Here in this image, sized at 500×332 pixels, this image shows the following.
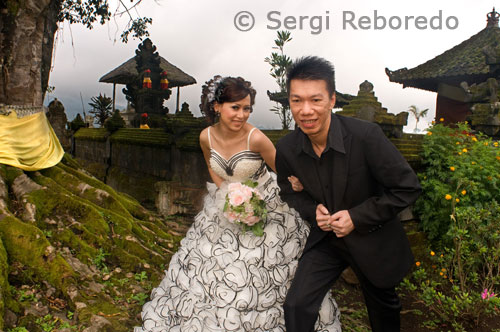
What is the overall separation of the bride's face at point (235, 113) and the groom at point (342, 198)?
0.89 metres

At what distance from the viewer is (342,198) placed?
9.02ft

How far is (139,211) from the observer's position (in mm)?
6406

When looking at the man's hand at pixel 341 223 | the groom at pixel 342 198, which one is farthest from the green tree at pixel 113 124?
the man's hand at pixel 341 223

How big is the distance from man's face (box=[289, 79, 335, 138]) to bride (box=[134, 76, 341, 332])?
0.55 m

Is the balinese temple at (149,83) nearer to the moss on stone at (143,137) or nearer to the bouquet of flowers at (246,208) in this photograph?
the moss on stone at (143,137)

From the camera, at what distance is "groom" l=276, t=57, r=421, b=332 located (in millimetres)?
2564

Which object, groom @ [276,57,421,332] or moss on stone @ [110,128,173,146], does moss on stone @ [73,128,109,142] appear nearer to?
moss on stone @ [110,128,173,146]

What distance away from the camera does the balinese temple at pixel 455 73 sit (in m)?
17.3

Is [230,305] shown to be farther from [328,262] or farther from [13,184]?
[13,184]

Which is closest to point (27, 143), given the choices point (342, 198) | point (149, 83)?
point (342, 198)

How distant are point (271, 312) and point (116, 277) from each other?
7.23 feet

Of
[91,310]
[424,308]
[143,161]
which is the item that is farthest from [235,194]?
[143,161]

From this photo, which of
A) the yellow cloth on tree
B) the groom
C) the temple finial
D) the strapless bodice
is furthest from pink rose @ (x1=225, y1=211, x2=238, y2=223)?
the temple finial

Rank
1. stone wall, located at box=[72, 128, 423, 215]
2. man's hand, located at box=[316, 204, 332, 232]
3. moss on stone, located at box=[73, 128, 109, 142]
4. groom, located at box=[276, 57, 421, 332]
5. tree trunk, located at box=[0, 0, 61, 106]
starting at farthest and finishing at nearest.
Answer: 1. moss on stone, located at box=[73, 128, 109, 142]
2. stone wall, located at box=[72, 128, 423, 215]
3. tree trunk, located at box=[0, 0, 61, 106]
4. man's hand, located at box=[316, 204, 332, 232]
5. groom, located at box=[276, 57, 421, 332]
